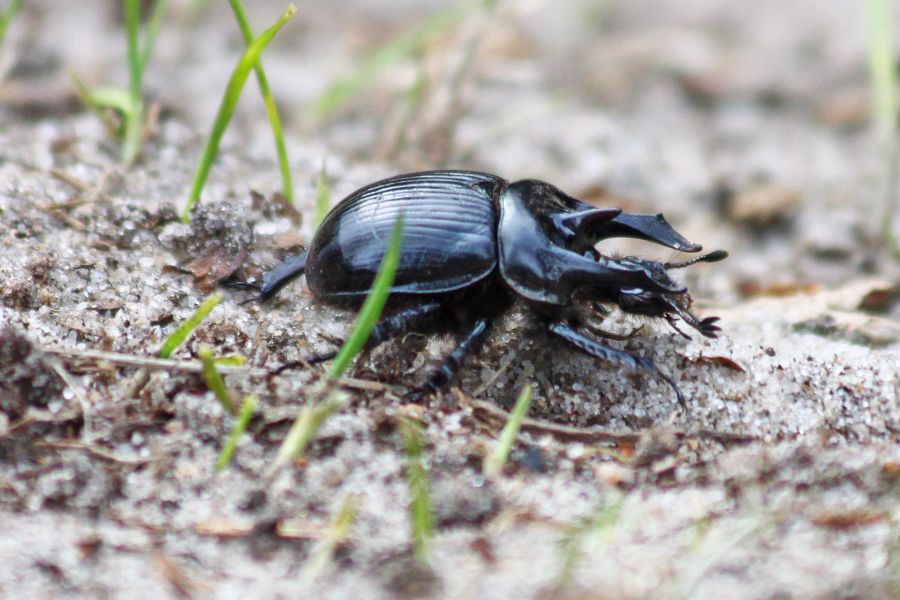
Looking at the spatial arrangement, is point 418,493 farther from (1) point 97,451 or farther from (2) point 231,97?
(2) point 231,97

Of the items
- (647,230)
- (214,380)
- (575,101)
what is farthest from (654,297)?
(575,101)

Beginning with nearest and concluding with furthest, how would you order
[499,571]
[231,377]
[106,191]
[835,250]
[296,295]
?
[499,571]
[231,377]
[296,295]
[106,191]
[835,250]

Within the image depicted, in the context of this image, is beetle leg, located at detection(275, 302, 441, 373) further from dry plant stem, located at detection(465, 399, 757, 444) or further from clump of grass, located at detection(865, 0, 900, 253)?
clump of grass, located at detection(865, 0, 900, 253)

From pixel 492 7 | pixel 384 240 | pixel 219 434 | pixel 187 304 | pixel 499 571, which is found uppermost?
pixel 492 7

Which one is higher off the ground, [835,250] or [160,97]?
[160,97]

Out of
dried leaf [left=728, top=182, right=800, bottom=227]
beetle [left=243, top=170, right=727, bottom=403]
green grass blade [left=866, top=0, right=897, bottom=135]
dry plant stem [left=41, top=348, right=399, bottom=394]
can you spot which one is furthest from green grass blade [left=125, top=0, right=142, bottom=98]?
green grass blade [left=866, top=0, right=897, bottom=135]

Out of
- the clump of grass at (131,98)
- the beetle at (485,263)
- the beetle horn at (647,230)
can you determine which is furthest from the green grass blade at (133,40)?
the beetle horn at (647,230)

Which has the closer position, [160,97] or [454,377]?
[454,377]

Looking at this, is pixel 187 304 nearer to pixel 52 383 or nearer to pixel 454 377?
pixel 52 383

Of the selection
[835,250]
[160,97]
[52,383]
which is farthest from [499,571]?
[160,97]
